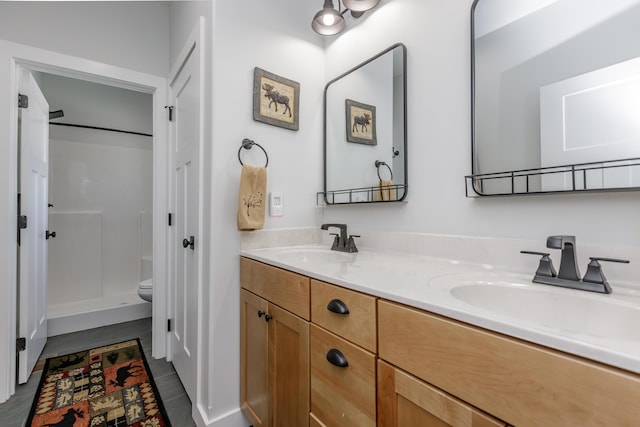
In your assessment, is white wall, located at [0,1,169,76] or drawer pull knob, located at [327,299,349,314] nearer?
drawer pull knob, located at [327,299,349,314]

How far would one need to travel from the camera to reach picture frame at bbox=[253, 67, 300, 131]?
1457 millimetres

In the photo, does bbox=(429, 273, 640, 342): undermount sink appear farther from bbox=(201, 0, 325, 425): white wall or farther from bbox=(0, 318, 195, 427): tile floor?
bbox=(0, 318, 195, 427): tile floor

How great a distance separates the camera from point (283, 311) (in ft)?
3.58

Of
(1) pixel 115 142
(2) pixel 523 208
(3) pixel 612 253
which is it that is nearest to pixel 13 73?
(1) pixel 115 142

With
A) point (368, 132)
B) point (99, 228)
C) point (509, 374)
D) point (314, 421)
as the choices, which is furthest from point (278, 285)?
point (99, 228)

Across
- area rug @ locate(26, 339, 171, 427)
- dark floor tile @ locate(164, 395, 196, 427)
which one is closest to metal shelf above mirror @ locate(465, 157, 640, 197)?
dark floor tile @ locate(164, 395, 196, 427)

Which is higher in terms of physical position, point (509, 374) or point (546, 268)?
point (546, 268)

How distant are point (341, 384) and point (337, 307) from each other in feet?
0.75

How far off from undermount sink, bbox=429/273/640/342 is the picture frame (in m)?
1.13

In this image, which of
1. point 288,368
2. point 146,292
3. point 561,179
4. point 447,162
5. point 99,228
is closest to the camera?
point 561,179

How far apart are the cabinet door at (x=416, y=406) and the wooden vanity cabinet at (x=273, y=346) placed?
330mm

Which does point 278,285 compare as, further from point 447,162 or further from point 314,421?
point 447,162

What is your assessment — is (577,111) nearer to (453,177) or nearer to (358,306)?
(453,177)

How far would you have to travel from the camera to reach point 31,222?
1740 millimetres
